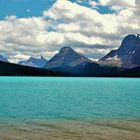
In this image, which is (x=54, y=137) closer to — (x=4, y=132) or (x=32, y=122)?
(x=4, y=132)

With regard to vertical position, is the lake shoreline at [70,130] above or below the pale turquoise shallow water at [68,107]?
above

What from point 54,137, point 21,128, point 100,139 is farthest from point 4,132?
point 100,139

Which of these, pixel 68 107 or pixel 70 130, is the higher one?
pixel 70 130

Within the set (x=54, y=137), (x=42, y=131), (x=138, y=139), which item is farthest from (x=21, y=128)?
(x=138, y=139)

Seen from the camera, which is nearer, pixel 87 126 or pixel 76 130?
pixel 76 130

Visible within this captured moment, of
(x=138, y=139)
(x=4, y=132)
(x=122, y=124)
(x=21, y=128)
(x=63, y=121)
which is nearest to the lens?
(x=138, y=139)

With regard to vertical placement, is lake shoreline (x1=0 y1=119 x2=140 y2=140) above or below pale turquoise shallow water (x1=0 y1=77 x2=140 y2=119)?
above

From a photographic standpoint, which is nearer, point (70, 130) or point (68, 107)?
point (70, 130)

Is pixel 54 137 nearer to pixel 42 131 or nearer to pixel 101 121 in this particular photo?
pixel 42 131

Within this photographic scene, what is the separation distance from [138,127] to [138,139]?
22.6 feet

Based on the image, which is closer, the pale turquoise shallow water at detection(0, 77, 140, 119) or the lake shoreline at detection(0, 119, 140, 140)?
the lake shoreline at detection(0, 119, 140, 140)

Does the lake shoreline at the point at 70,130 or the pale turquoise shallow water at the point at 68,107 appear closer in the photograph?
the lake shoreline at the point at 70,130

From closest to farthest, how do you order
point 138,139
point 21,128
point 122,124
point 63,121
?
point 138,139 → point 21,128 → point 122,124 → point 63,121

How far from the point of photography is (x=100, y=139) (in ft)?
107
